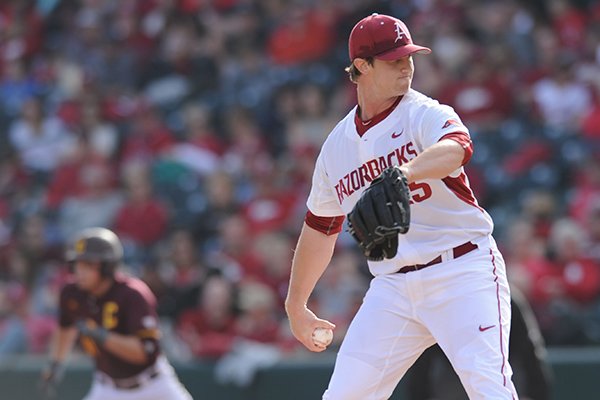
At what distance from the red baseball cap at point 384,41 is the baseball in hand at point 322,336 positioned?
1205mm

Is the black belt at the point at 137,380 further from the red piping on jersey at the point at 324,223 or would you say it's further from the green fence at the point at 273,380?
the red piping on jersey at the point at 324,223

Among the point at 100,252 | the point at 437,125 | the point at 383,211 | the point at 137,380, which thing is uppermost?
the point at 437,125

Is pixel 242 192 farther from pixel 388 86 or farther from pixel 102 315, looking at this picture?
pixel 388 86

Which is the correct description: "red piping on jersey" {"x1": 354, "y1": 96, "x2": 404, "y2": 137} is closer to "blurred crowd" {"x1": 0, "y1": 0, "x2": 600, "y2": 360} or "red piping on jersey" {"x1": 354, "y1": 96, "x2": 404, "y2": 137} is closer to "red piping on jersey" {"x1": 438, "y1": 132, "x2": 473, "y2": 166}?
"red piping on jersey" {"x1": 438, "y1": 132, "x2": 473, "y2": 166}

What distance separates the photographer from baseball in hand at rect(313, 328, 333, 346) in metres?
5.12

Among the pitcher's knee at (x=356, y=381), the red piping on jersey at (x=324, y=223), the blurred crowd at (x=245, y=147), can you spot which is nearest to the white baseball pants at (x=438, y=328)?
the pitcher's knee at (x=356, y=381)

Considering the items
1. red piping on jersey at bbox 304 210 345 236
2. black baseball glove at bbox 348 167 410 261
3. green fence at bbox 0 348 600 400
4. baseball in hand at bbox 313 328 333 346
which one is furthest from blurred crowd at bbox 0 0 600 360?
black baseball glove at bbox 348 167 410 261

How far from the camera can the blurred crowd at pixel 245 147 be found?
9570 millimetres

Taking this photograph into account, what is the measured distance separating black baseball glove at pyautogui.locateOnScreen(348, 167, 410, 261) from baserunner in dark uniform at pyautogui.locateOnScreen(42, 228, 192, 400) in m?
3.10

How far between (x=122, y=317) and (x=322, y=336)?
96.4 inches

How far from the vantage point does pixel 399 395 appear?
29.0ft

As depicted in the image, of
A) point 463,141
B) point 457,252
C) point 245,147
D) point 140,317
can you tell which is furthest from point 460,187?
point 245,147

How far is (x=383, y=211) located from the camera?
422 cm

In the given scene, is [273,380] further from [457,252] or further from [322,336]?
[457,252]
